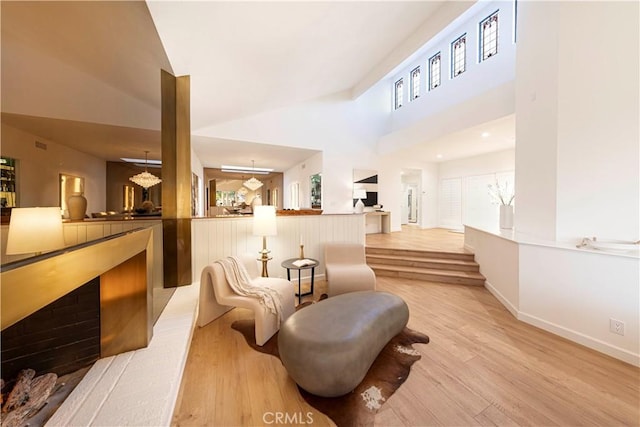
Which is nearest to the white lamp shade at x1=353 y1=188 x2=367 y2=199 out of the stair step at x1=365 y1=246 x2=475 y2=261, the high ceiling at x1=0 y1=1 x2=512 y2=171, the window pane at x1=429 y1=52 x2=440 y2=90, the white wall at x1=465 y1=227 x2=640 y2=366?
the stair step at x1=365 y1=246 x2=475 y2=261

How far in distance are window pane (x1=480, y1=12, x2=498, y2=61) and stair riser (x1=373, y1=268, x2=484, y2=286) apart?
15.8 feet

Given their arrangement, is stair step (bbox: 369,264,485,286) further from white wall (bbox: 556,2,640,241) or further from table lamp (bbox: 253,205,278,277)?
table lamp (bbox: 253,205,278,277)

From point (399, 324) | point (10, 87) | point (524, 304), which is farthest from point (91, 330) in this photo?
point (524, 304)

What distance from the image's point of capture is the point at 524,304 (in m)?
2.58

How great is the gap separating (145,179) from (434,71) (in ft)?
24.6

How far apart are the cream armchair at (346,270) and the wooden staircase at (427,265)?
1128mm

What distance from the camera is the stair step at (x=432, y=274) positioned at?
3737 mm

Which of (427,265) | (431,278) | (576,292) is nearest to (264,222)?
(431,278)

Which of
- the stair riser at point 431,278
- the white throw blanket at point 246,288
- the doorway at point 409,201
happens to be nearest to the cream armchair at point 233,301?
the white throw blanket at point 246,288

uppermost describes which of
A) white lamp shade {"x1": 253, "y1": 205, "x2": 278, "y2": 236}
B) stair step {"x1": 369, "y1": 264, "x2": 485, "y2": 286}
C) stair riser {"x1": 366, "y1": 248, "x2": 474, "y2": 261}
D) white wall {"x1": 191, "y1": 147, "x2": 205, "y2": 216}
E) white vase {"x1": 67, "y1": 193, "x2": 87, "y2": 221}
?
white wall {"x1": 191, "y1": 147, "x2": 205, "y2": 216}

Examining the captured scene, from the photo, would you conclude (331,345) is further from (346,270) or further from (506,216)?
(506,216)

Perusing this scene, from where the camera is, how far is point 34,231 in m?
1.01

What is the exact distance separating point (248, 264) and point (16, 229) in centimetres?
202

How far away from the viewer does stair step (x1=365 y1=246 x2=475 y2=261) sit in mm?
4293
